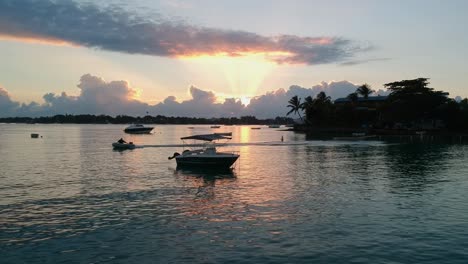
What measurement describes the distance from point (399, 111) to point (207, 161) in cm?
9071

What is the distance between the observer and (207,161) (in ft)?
144

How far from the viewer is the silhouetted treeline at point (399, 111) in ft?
386

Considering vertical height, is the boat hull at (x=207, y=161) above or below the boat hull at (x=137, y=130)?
below

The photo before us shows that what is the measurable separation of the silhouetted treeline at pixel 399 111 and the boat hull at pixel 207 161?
89.2 m

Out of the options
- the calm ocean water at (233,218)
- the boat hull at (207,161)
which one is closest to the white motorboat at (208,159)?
the boat hull at (207,161)

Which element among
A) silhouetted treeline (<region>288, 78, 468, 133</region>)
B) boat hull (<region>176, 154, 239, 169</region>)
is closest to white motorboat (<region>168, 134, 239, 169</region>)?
boat hull (<region>176, 154, 239, 169</region>)

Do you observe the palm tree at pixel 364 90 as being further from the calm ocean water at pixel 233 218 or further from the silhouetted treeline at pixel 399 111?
Answer: the calm ocean water at pixel 233 218

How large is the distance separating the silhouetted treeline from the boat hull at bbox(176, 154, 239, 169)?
293ft

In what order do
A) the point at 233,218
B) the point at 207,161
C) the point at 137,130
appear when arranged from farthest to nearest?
the point at 137,130 → the point at 207,161 → the point at 233,218

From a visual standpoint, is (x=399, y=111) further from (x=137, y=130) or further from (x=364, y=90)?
(x=137, y=130)

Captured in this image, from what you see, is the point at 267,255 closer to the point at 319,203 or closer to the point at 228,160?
the point at 319,203

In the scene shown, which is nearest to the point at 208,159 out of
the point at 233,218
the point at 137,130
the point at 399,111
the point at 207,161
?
the point at 207,161

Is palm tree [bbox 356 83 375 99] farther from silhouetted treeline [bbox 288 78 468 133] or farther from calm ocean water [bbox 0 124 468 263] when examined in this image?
calm ocean water [bbox 0 124 468 263]

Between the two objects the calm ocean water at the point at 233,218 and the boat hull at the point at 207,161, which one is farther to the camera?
the boat hull at the point at 207,161
